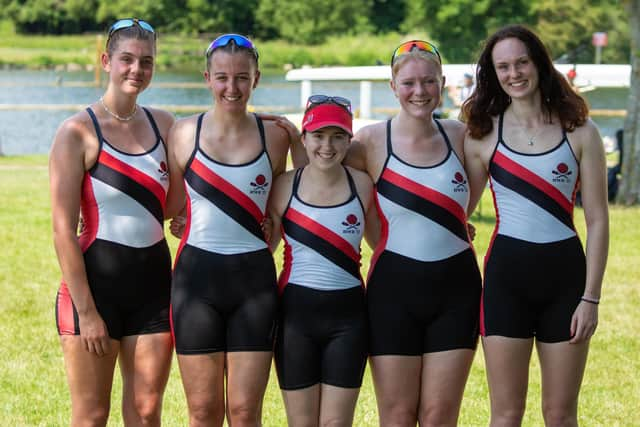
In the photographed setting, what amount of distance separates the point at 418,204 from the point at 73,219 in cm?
150

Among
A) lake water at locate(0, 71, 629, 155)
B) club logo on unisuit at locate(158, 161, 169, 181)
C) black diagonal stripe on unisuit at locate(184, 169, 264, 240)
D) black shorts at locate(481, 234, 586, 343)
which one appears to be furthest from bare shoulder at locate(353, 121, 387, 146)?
lake water at locate(0, 71, 629, 155)

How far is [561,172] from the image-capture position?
4066 mm

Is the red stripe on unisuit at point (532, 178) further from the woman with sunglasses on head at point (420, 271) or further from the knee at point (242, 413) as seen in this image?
the knee at point (242, 413)

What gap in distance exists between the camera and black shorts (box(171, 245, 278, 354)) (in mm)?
4035

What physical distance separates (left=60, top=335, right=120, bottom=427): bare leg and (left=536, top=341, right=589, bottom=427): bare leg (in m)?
1.90

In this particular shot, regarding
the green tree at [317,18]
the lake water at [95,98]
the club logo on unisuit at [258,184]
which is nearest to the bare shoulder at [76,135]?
the club logo on unisuit at [258,184]

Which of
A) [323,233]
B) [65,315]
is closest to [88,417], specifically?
[65,315]

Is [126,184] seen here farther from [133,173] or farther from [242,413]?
[242,413]

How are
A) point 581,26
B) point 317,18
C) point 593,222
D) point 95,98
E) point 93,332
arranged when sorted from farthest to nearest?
point 317,18 < point 581,26 < point 95,98 < point 593,222 < point 93,332

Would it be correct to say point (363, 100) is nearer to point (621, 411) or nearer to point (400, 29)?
point (621, 411)

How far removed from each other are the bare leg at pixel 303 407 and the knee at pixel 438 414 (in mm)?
478

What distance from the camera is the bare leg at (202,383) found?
13.2 feet

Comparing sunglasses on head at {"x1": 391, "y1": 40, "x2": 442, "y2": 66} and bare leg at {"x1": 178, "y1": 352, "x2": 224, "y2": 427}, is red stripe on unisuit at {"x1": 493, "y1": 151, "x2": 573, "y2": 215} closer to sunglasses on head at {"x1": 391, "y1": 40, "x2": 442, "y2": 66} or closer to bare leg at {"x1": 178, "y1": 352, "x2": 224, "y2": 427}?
sunglasses on head at {"x1": 391, "y1": 40, "x2": 442, "y2": 66}

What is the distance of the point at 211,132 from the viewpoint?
418cm
